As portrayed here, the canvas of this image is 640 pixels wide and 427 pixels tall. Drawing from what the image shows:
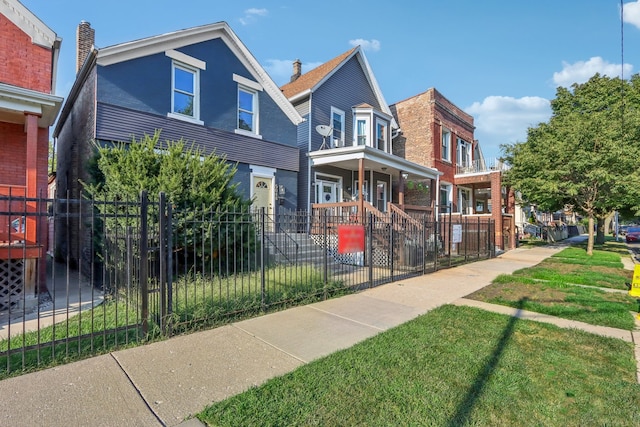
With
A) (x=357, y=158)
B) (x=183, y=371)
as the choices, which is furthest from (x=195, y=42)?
(x=183, y=371)

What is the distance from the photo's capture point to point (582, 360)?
4141 mm

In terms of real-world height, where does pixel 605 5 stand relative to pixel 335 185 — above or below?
above

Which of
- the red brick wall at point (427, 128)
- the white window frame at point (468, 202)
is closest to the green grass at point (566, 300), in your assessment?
the red brick wall at point (427, 128)

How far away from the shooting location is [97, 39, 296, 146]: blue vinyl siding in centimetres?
947

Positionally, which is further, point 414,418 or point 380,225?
point 380,225

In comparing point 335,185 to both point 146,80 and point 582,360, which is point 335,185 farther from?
point 582,360

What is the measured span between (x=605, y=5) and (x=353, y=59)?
11028 mm

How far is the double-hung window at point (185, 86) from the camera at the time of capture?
1064cm

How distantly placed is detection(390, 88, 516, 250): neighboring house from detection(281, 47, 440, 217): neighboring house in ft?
5.07

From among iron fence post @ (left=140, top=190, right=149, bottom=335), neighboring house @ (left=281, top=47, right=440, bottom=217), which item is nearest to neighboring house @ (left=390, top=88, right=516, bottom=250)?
neighboring house @ (left=281, top=47, right=440, bottom=217)

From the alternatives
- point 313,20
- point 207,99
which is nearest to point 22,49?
point 207,99

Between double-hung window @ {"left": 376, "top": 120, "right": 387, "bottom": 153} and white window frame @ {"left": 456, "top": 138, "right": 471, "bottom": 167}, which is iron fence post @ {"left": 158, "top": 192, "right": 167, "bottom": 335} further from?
white window frame @ {"left": 456, "top": 138, "right": 471, "bottom": 167}

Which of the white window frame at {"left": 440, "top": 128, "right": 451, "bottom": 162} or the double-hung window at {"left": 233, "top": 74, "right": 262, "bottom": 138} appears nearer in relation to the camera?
the double-hung window at {"left": 233, "top": 74, "right": 262, "bottom": 138}

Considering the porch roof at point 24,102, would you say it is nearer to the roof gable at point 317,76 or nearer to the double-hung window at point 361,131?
the roof gable at point 317,76
